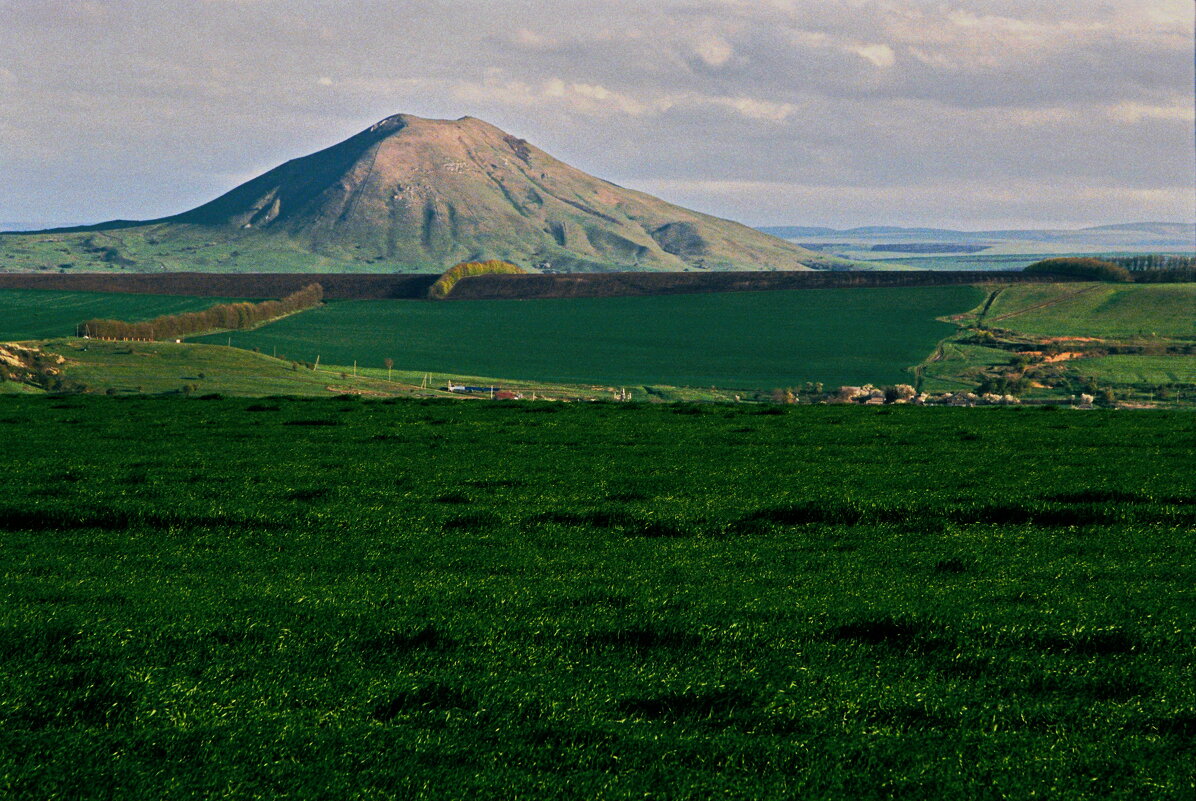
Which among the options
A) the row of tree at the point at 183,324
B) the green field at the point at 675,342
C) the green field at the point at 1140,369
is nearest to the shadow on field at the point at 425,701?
the green field at the point at 1140,369

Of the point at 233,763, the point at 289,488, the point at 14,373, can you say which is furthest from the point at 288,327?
the point at 233,763

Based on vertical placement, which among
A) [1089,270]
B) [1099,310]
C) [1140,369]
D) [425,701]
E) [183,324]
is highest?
[1089,270]

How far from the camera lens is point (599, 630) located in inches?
423

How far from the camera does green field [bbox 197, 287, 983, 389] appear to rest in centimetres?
14600

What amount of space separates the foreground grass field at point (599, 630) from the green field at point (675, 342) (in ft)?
378

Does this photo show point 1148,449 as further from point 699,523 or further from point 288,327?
point 288,327

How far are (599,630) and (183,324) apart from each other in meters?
176

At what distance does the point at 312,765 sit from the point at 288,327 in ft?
620

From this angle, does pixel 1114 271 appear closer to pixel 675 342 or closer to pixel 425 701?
pixel 675 342

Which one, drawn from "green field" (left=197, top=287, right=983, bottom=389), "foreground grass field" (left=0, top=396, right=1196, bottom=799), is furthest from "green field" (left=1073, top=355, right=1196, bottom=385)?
"foreground grass field" (left=0, top=396, right=1196, bottom=799)

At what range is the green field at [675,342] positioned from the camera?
146000 mm

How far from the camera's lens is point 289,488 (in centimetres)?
1933

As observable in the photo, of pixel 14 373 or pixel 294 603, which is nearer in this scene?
pixel 294 603

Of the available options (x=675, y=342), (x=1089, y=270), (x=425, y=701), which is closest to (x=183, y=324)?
(x=675, y=342)
